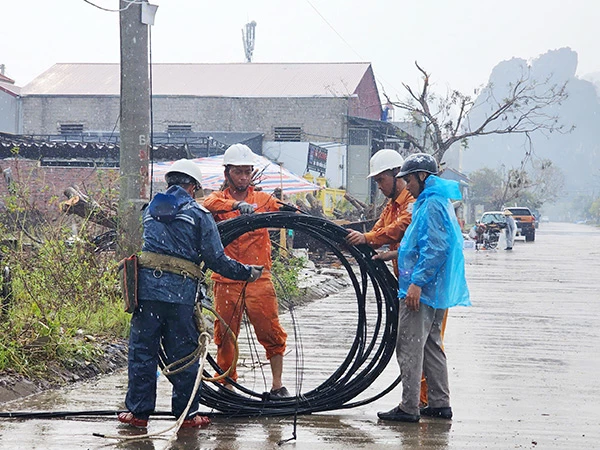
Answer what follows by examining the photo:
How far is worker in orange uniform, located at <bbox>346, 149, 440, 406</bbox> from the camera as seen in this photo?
708 centimetres

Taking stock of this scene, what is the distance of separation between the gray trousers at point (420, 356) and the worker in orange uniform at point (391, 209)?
0.25 meters

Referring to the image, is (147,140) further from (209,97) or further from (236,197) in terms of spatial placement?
(209,97)

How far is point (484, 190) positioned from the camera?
93.1 m

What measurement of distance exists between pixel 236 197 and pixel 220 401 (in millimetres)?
1612

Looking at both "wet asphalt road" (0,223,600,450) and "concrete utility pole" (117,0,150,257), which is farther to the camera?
"concrete utility pole" (117,0,150,257)

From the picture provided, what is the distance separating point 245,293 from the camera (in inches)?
289

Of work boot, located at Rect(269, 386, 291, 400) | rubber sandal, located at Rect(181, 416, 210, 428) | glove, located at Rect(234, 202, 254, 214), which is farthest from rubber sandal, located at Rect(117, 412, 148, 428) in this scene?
glove, located at Rect(234, 202, 254, 214)

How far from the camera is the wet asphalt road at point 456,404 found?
6.11m

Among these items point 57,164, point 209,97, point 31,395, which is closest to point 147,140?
point 31,395

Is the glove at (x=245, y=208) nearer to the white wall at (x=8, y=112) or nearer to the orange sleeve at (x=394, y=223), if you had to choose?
the orange sleeve at (x=394, y=223)

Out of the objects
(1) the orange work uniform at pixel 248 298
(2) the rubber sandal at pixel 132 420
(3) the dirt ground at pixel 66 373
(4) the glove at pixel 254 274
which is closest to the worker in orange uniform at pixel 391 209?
(1) the orange work uniform at pixel 248 298

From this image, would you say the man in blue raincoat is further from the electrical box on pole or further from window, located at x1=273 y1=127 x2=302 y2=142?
the electrical box on pole

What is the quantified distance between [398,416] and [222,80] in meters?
44.5

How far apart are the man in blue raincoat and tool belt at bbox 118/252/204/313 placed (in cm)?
151
